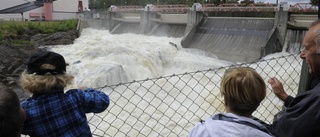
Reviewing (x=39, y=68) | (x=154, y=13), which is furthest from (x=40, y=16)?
(x=39, y=68)

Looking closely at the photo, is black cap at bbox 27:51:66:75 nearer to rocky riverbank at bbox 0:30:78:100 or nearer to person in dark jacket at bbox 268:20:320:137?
person in dark jacket at bbox 268:20:320:137

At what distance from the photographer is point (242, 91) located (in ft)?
4.31

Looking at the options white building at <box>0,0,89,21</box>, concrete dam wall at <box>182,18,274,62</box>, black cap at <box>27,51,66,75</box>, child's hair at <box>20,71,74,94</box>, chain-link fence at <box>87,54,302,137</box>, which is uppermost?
white building at <box>0,0,89,21</box>

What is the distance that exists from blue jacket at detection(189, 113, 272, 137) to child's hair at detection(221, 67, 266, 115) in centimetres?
5

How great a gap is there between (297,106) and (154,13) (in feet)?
67.1

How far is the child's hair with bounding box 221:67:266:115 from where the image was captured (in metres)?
1.31

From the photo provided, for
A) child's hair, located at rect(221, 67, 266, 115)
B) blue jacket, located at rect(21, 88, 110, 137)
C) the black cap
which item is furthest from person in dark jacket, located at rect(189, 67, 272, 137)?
the black cap

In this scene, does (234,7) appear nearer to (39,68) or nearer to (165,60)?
(165,60)

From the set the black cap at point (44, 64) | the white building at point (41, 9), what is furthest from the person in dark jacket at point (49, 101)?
the white building at point (41, 9)

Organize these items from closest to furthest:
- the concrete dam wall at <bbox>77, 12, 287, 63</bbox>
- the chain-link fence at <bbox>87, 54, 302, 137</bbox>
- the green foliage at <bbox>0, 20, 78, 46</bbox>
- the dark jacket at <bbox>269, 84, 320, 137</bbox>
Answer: the dark jacket at <bbox>269, 84, 320, 137</bbox>
the chain-link fence at <bbox>87, 54, 302, 137</bbox>
the concrete dam wall at <bbox>77, 12, 287, 63</bbox>
the green foliage at <bbox>0, 20, 78, 46</bbox>

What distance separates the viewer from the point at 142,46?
14.6m

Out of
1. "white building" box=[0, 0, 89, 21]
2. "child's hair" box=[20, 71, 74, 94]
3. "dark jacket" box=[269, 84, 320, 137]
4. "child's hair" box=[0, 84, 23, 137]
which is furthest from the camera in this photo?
"white building" box=[0, 0, 89, 21]

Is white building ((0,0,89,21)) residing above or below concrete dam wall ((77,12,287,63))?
above

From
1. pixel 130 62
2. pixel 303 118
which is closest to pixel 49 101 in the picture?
pixel 303 118
